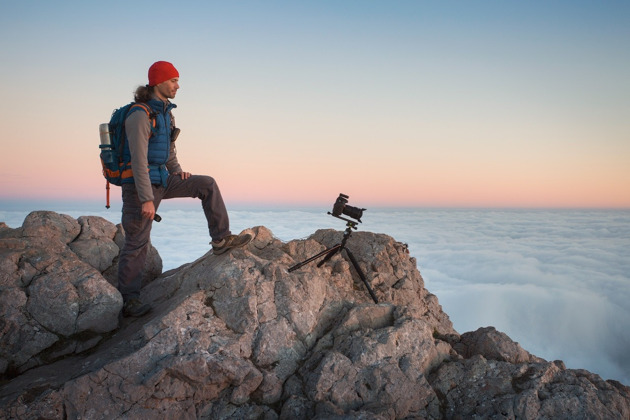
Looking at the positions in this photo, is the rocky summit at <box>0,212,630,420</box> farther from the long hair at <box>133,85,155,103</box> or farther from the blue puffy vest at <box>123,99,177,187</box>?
the long hair at <box>133,85,155,103</box>

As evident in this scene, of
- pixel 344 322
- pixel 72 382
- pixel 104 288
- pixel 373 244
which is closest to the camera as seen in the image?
pixel 72 382

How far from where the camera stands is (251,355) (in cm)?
673

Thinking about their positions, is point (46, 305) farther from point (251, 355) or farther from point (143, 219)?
point (251, 355)

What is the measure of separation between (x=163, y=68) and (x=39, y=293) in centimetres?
419

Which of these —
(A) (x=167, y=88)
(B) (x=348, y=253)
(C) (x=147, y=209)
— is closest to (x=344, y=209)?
(B) (x=348, y=253)

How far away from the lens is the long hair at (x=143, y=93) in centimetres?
812

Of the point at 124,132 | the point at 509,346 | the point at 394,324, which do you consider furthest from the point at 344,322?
the point at 124,132

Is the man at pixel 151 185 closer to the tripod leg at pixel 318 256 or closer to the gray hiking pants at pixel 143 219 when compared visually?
the gray hiking pants at pixel 143 219

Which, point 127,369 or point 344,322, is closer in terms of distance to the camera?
point 127,369

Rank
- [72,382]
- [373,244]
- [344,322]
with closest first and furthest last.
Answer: [72,382] → [344,322] → [373,244]

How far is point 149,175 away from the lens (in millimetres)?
7949

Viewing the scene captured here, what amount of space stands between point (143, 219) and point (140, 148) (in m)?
1.27

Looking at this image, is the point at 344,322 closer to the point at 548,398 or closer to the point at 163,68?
the point at 548,398

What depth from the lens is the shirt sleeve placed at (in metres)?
7.53
